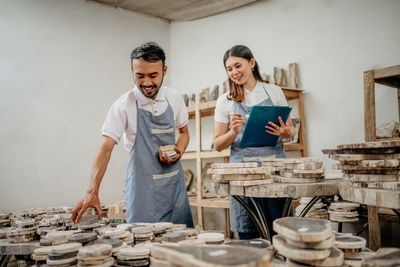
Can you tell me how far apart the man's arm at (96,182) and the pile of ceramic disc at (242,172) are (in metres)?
0.82

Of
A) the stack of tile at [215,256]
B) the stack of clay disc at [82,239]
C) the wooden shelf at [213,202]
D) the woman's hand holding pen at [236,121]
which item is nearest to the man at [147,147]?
the woman's hand holding pen at [236,121]

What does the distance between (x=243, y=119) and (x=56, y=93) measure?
3339 mm

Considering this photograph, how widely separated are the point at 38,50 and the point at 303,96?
3685 millimetres

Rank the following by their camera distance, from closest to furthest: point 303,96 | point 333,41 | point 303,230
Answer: point 303,230, point 333,41, point 303,96

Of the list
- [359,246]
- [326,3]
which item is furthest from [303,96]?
[359,246]

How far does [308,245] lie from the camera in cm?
118

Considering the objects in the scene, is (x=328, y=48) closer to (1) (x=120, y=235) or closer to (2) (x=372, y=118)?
(2) (x=372, y=118)

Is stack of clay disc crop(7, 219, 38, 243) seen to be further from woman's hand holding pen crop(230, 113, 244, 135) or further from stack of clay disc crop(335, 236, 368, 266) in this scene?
stack of clay disc crop(335, 236, 368, 266)

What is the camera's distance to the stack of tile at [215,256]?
0.95 meters

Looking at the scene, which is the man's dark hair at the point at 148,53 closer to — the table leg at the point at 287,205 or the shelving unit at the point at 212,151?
the table leg at the point at 287,205

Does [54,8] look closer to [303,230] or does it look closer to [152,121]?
[152,121]

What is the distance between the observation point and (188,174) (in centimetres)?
538

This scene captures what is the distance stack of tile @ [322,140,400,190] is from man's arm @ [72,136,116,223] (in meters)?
1.49

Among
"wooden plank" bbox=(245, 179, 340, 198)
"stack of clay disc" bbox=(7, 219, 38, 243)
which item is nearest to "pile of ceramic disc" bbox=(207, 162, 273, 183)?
"wooden plank" bbox=(245, 179, 340, 198)
